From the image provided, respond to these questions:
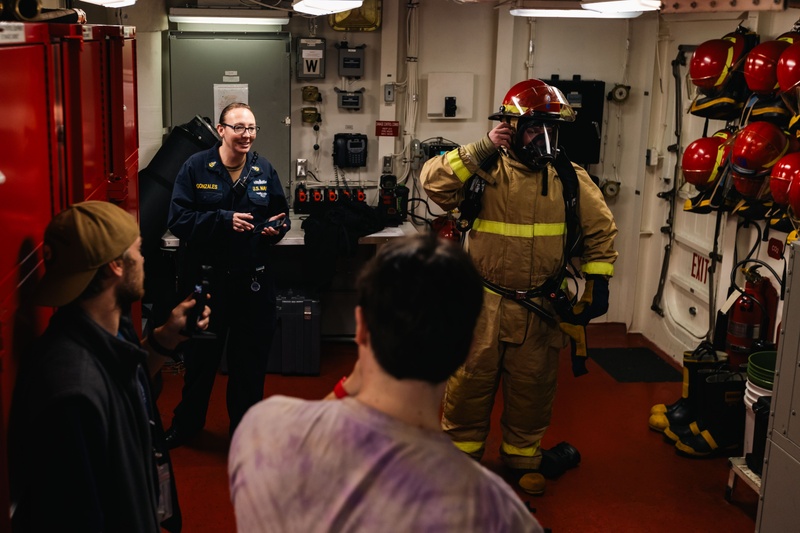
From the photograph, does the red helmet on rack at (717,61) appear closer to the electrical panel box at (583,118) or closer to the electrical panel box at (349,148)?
the electrical panel box at (583,118)

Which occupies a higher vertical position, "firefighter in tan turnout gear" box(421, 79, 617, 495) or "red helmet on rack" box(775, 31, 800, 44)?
"red helmet on rack" box(775, 31, 800, 44)

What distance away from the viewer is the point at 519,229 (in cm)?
454

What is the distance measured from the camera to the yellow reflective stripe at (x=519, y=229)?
4547mm

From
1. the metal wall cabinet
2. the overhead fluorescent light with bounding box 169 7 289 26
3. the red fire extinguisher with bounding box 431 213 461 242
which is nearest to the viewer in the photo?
the metal wall cabinet

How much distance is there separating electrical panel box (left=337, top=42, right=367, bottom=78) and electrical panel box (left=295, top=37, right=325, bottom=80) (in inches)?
5.8

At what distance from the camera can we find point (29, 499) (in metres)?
2.14

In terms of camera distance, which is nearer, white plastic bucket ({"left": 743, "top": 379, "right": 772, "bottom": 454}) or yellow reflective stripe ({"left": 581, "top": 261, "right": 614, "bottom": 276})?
white plastic bucket ({"left": 743, "top": 379, "right": 772, "bottom": 454})

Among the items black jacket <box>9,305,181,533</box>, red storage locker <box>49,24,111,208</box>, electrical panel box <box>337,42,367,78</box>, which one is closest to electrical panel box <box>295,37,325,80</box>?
electrical panel box <box>337,42,367,78</box>

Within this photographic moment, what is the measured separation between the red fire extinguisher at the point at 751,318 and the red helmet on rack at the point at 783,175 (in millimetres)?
1006

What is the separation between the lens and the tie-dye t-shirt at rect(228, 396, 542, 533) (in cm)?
146

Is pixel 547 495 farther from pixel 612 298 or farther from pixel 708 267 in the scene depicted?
pixel 612 298

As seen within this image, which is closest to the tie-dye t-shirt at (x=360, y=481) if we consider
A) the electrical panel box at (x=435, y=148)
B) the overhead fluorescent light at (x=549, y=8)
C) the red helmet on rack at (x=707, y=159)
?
the overhead fluorescent light at (x=549, y=8)

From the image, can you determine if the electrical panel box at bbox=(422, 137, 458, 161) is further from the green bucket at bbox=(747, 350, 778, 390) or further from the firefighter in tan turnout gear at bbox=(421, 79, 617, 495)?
the green bucket at bbox=(747, 350, 778, 390)

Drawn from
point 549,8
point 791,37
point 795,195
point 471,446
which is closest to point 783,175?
point 795,195
